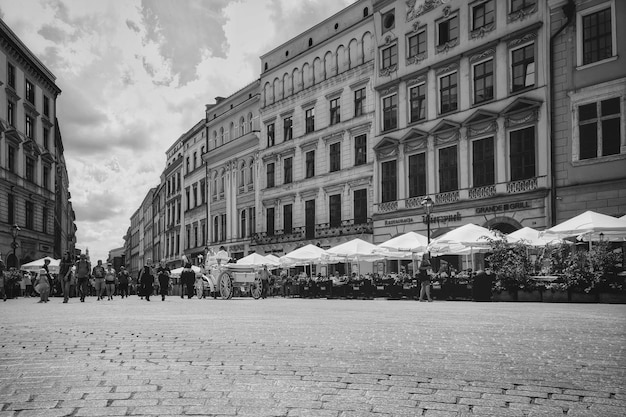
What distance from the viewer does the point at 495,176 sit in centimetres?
3147

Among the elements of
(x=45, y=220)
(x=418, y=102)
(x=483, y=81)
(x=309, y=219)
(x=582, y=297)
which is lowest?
(x=582, y=297)

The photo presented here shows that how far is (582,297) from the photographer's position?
1959cm

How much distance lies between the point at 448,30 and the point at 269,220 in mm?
20437

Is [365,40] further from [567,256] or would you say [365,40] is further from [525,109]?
[567,256]

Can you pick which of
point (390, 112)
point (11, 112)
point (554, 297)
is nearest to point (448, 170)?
point (390, 112)

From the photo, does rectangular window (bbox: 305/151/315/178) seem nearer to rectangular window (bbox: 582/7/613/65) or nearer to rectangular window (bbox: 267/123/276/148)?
rectangular window (bbox: 267/123/276/148)

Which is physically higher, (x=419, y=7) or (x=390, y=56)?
(x=419, y=7)

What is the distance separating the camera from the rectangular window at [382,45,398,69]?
124 feet

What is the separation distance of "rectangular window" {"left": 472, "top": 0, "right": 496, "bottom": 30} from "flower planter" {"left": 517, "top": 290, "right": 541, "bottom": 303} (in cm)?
1576

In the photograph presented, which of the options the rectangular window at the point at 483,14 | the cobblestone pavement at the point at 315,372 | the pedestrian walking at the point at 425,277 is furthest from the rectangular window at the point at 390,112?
the cobblestone pavement at the point at 315,372

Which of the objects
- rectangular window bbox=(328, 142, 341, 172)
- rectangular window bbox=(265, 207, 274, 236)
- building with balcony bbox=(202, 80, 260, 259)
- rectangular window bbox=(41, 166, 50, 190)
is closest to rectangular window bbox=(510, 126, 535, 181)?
rectangular window bbox=(328, 142, 341, 172)

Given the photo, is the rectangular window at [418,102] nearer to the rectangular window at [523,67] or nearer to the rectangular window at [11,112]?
the rectangular window at [523,67]

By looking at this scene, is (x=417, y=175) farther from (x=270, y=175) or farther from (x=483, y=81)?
(x=270, y=175)

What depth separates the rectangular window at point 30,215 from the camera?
168 ft
